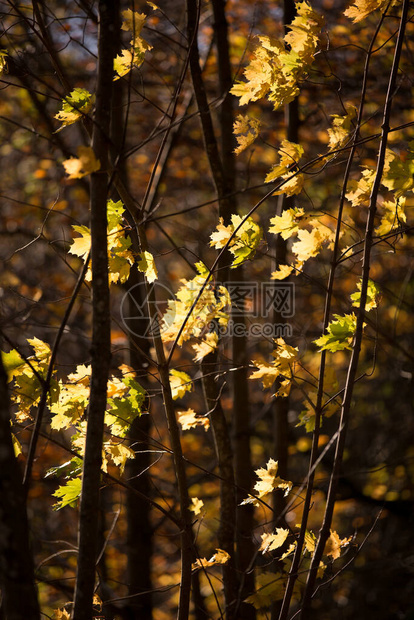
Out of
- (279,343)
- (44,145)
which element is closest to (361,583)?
(279,343)

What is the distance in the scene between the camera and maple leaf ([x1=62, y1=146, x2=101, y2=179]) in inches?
50.4

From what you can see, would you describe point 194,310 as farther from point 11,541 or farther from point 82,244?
point 11,541

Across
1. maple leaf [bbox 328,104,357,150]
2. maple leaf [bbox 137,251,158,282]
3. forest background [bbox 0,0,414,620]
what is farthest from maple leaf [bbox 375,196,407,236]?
maple leaf [bbox 137,251,158,282]

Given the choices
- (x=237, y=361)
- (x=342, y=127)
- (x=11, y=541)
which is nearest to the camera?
(x=11, y=541)

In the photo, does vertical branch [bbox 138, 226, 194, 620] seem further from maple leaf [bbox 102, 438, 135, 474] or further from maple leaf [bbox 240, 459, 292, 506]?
maple leaf [bbox 240, 459, 292, 506]

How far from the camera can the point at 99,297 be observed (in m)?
1.41

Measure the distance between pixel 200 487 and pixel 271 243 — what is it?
120 inches

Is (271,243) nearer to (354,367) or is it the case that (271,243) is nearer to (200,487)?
(200,487)

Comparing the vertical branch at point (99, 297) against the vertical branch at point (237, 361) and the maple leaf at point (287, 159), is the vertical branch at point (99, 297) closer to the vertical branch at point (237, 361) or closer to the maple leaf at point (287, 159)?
the maple leaf at point (287, 159)

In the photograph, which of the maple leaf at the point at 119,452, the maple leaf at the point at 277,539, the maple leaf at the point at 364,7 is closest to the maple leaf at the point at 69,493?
the maple leaf at the point at 119,452

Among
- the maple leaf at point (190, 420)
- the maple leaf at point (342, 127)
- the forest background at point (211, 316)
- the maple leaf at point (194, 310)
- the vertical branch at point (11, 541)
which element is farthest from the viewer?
the maple leaf at point (190, 420)

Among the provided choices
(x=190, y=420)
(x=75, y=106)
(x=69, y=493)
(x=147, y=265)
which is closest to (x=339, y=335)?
(x=147, y=265)

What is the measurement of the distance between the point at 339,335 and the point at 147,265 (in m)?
0.65

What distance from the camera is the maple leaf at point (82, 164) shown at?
1280 mm
